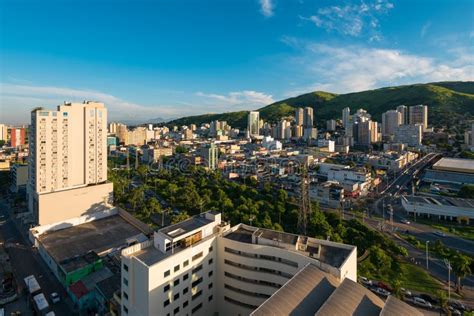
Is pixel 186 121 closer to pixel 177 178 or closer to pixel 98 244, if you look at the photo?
pixel 177 178

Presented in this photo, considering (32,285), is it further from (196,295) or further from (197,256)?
(197,256)

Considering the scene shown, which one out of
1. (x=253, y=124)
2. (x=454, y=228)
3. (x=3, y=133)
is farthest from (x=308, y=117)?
(x=3, y=133)

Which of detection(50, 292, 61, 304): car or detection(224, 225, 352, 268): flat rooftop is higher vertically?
detection(224, 225, 352, 268): flat rooftop

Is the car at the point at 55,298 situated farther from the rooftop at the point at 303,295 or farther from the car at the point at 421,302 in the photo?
the car at the point at 421,302

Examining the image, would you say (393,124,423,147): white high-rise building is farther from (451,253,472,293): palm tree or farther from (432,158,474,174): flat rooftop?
(451,253,472,293): palm tree

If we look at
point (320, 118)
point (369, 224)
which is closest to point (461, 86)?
point (320, 118)

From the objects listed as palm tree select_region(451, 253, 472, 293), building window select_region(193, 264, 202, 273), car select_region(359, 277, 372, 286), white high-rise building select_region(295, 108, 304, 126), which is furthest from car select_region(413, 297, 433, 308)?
white high-rise building select_region(295, 108, 304, 126)

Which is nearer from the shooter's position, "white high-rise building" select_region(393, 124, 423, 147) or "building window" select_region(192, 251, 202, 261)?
"building window" select_region(192, 251, 202, 261)

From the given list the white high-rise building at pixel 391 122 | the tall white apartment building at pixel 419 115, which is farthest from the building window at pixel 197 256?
the tall white apartment building at pixel 419 115
